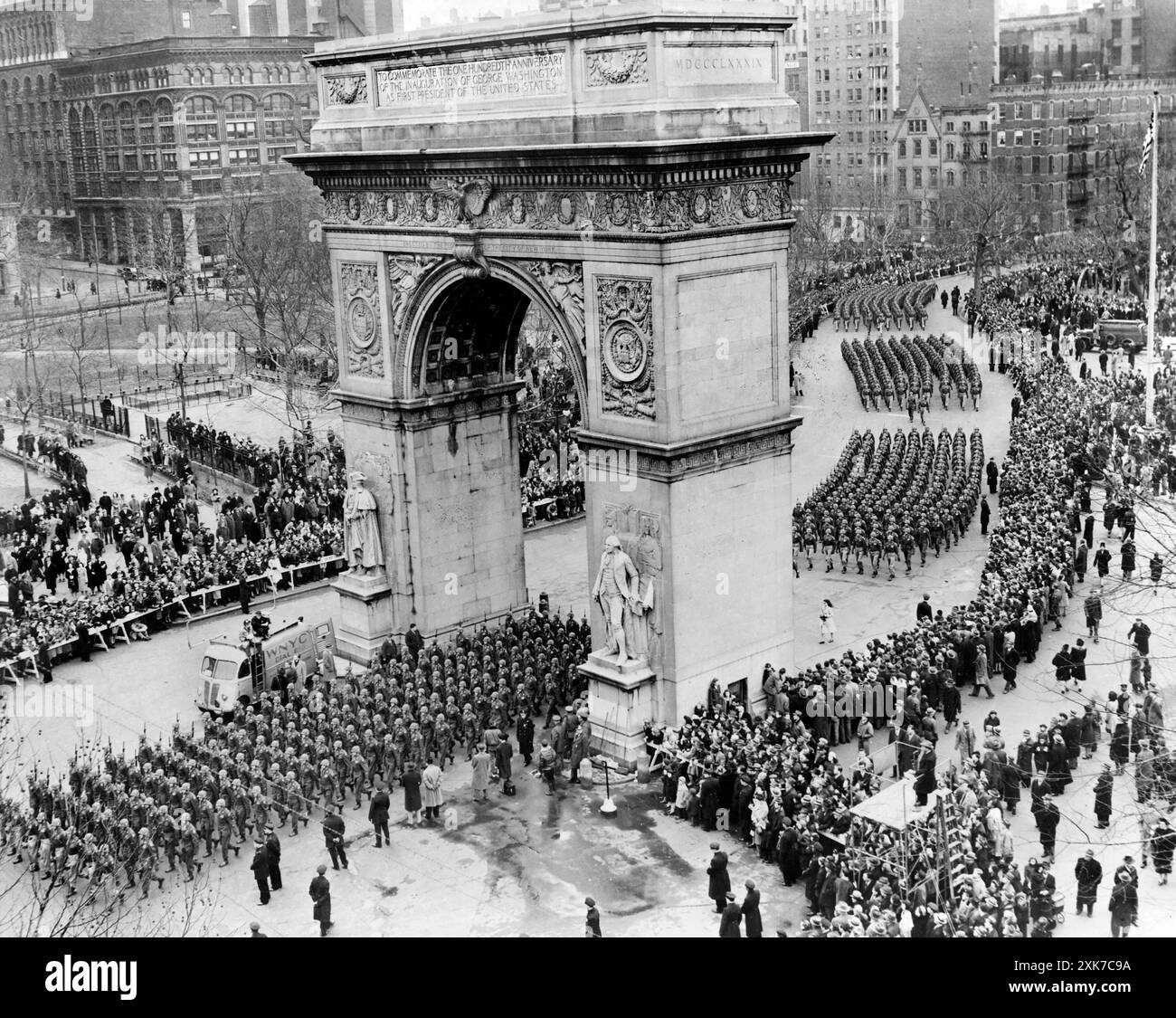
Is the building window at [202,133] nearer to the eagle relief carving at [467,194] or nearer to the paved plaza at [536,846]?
the paved plaza at [536,846]

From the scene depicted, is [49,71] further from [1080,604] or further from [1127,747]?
[1127,747]

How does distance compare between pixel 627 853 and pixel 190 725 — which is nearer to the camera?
pixel 627 853

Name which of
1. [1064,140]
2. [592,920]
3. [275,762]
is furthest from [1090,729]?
[1064,140]

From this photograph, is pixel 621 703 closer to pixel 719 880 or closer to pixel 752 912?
pixel 719 880

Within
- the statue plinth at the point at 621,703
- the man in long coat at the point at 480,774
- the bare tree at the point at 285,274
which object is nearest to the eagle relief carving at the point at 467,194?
the statue plinth at the point at 621,703

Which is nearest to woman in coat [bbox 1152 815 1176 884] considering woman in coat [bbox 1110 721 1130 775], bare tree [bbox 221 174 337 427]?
woman in coat [bbox 1110 721 1130 775]
